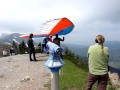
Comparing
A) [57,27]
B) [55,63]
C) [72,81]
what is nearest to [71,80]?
[72,81]

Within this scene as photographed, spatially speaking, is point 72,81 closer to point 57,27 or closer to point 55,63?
point 55,63

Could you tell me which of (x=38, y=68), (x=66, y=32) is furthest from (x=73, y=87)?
(x=66, y=32)

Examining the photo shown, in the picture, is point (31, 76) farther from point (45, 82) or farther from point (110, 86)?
point (110, 86)

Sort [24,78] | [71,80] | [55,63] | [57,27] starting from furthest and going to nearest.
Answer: [57,27] < [24,78] < [71,80] < [55,63]

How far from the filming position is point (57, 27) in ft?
97.6

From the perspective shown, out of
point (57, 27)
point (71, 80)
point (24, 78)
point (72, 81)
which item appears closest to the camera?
point (72, 81)

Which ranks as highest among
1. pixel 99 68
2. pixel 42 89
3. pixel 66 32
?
pixel 66 32

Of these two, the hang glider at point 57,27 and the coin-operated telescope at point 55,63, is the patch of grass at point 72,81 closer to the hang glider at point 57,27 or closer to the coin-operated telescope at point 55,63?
the coin-operated telescope at point 55,63

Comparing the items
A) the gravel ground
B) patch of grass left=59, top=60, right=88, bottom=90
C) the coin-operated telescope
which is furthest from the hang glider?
the coin-operated telescope

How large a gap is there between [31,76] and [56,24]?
1301 cm

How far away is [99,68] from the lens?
9.83m

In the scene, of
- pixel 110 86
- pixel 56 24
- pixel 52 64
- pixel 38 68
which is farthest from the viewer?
pixel 56 24

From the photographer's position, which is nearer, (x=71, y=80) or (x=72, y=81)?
(x=72, y=81)

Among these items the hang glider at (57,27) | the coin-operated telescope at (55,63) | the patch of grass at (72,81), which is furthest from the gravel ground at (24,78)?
the hang glider at (57,27)
